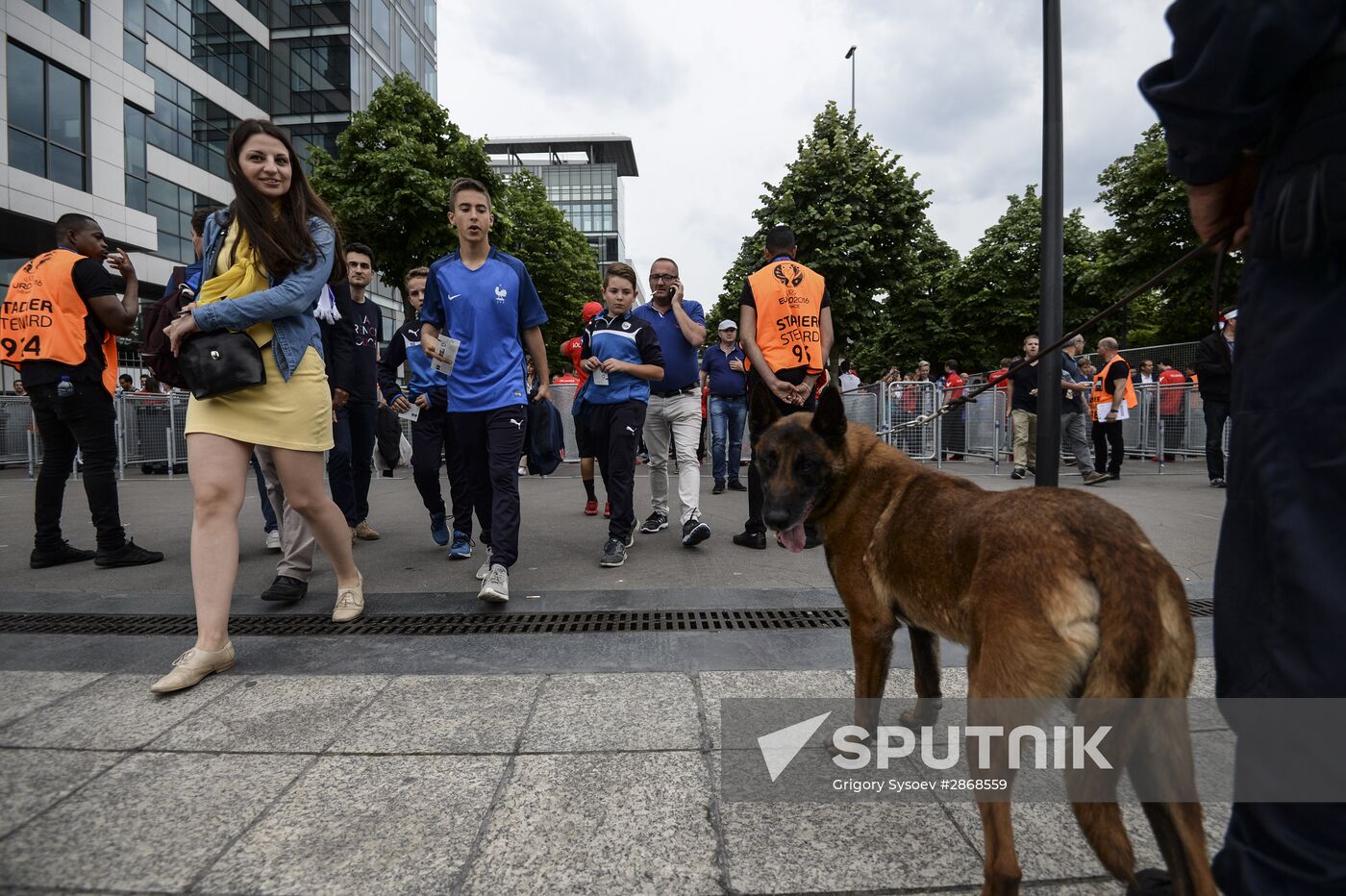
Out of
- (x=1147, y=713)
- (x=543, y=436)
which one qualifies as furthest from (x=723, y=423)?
(x=1147, y=713)

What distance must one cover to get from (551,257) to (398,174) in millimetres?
15371

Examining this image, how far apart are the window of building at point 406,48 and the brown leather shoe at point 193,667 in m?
44.8

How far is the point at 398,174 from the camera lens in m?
23.2

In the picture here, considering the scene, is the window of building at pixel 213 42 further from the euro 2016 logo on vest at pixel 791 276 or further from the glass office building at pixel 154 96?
the euro 2016 logo on vest at pixel 791 276

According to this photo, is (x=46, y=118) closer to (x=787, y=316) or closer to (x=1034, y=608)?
(x=787, y=316)

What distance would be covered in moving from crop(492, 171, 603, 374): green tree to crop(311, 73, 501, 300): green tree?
653 centimetres

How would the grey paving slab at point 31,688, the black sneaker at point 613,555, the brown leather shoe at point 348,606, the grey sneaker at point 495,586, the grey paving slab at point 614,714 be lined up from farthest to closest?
the black sneaker at point 613,555 → the grey sneaker at point 495,586 → the brown leather shoe at point 348,606 → the grey paving slab at point 31,688 → the grey paving slab at point 614,714

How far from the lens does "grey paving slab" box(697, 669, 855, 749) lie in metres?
2.76

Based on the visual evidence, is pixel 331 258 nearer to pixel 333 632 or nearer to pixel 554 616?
pixel 333 632

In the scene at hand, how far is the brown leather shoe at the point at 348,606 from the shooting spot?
384 cm

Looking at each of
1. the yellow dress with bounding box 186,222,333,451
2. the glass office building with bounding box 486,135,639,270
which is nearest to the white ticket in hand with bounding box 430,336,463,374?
the yellow dress with bounding box 186,222,333,451

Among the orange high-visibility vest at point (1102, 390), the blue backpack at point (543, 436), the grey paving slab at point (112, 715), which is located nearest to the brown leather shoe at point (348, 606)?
the grey paving slab at point (112, 715)

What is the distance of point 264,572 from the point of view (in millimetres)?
5062

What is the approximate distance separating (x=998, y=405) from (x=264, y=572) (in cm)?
1256
